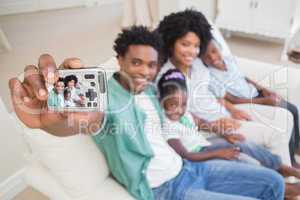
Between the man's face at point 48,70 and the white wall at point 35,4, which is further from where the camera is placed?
the white wall at point 35,4

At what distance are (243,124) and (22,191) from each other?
1220 mm

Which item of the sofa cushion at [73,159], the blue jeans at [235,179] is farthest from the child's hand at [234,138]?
the sofa cushion at [73,159]

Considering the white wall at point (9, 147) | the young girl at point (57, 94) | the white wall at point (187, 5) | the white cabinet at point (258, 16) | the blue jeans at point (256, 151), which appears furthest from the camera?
the white wall at point (187, 5)

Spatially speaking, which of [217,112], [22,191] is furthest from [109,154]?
[22,191]

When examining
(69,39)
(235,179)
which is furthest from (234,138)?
(69,39)

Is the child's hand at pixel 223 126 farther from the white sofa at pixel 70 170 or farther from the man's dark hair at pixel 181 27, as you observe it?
the white sofa at pixel 70 170

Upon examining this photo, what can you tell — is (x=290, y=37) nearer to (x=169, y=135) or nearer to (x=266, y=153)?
(x=266, y=153)

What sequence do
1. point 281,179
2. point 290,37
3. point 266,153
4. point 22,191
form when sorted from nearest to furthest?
point 281,179
point 266,153
point 22,191
point 290,37

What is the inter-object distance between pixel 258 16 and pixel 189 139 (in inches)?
74.0

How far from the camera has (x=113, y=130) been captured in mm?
870

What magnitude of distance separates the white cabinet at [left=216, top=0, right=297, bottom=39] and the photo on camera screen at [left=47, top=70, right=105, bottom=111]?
217 centimetres

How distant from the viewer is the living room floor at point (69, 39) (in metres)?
2.68

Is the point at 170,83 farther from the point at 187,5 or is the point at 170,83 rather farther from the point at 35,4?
the point at 35,4

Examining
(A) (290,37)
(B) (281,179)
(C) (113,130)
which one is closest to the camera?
(C) (113,130)
